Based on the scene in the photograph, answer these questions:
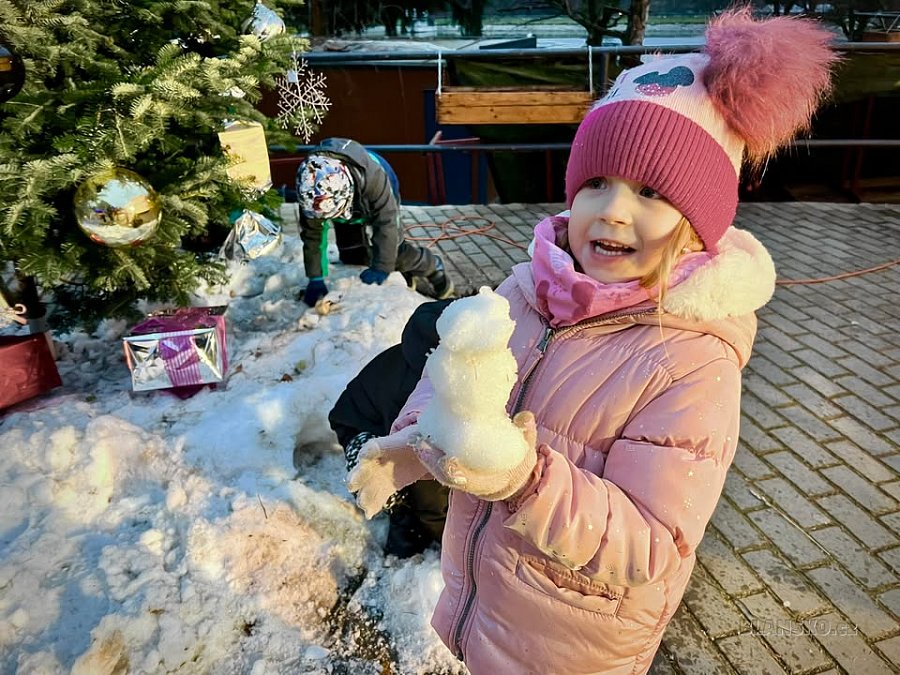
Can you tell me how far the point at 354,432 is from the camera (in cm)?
248

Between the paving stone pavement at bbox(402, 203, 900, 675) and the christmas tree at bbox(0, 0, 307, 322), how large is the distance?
7.36ft

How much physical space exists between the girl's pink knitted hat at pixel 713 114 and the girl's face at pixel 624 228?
3 cm

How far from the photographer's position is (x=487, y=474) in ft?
3.44

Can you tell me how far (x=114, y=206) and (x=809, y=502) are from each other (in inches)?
127

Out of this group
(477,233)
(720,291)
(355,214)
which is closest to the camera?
(720,291)

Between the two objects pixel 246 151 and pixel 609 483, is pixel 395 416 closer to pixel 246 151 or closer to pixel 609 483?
pixel 609 483

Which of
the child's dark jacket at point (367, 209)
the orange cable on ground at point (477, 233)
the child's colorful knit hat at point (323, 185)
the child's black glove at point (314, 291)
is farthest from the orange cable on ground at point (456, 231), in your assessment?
the child's colorful knit hat at point (323, 185)

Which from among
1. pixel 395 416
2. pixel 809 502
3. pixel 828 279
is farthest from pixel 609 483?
pixel 828 279

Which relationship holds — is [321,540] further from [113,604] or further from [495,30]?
[495,30]

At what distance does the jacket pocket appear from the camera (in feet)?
4.38

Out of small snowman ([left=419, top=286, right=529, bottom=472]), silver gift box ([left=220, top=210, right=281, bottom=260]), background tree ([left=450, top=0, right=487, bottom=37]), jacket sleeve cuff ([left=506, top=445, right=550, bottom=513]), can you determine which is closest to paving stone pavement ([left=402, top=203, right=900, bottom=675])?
jacket sleeve cuff ([left=506, top=445, right=550, bottom=513])

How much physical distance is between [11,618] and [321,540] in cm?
102

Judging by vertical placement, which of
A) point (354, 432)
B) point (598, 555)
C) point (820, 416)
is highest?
point (598, 555)

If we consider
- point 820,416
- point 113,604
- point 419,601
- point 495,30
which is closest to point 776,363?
point 820,416
